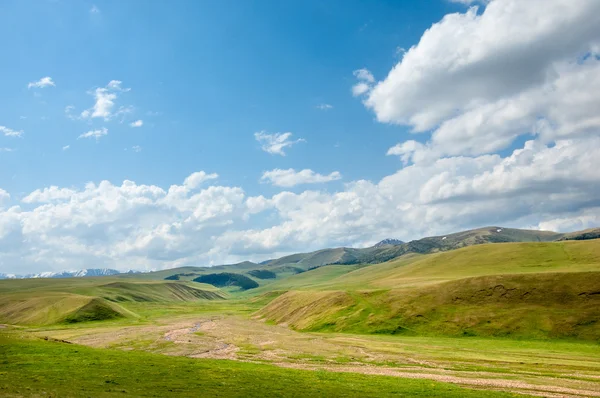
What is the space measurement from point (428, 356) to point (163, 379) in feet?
160

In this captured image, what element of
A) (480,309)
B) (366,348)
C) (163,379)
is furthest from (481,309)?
(163,379)

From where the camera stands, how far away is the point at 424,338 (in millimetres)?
103000

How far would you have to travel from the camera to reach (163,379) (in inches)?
1571

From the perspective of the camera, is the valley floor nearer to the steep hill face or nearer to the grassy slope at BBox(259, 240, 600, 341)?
the steep hill face

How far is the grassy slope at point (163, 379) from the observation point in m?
33.9

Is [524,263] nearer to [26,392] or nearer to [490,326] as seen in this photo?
[490,326]

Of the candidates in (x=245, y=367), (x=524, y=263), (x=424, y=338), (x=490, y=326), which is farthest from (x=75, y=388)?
(x=524, y=263)

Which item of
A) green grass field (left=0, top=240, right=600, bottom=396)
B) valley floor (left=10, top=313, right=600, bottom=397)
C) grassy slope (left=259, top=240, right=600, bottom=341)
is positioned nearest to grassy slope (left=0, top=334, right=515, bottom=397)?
green grass field (left=0, top=240, right=600, bottom=396)

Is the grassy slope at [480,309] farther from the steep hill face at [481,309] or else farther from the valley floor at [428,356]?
the valley floor at [428,356]

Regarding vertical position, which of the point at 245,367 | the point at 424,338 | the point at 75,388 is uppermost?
the point at 75,388

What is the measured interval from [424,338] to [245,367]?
65.5 meters

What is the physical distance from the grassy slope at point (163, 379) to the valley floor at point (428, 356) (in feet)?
27.9

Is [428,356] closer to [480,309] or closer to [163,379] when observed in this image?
[163,379]

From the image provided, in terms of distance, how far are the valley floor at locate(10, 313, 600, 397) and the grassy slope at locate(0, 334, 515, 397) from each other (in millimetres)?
8512
